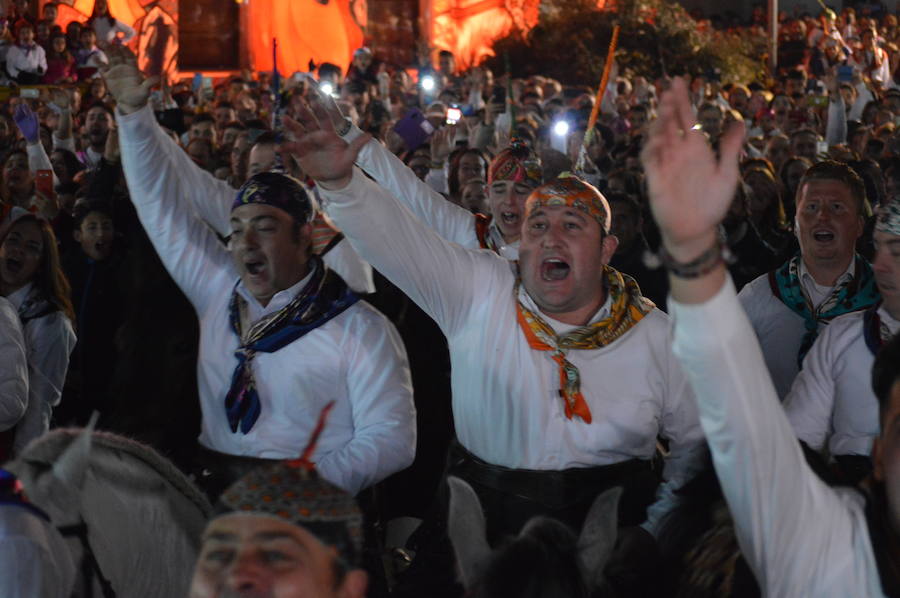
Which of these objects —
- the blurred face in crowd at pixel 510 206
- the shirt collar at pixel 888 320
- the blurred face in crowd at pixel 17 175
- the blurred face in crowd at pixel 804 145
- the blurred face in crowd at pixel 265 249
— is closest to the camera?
the shirt collar at pixel 888 320

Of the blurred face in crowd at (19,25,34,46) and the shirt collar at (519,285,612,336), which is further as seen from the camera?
the blurred face in crowd at (19,25,34,46)

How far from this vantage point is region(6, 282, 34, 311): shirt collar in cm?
547

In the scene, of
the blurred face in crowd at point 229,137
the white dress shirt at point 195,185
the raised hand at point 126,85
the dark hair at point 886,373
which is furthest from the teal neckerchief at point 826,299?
the blurred face in crowd at point 229,137

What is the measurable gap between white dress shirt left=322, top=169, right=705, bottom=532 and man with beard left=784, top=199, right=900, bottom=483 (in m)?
0.44

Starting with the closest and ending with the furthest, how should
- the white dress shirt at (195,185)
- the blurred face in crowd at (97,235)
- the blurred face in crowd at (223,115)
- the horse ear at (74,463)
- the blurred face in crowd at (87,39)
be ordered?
the horse ear at (74,463) < the white dress shirt at (195,185) < the blurred face in crowd at (97,235) < the blurred face in crowd at (223,115) < the blurred face in crowd at (87,39)

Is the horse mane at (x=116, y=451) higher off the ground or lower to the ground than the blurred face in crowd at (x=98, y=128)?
higher

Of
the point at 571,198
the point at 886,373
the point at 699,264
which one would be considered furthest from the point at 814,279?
the point at 699,264

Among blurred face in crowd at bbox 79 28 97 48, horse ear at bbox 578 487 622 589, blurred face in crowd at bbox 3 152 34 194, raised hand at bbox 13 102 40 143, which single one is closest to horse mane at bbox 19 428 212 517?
horse ear at bbox 578 487 622 589

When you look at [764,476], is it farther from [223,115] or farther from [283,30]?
[283,30]

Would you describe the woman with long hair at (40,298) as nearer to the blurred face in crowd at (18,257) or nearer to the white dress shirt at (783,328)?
the blurred face in crowd at (18,257)

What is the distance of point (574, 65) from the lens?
2400 cm

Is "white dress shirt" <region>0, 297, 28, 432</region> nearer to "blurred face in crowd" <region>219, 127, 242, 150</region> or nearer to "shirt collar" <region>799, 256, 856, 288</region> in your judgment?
"shirt collar" <region>799, 256, 856, 288</region>

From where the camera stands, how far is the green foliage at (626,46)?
2355cm

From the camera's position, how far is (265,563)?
2.40m
